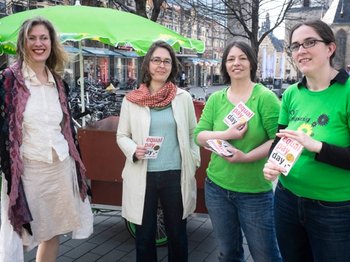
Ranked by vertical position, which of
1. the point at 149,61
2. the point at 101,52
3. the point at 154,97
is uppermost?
the point at 101,52

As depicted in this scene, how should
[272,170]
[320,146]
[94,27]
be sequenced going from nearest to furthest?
[320,146] < [272,170] < [94,27]

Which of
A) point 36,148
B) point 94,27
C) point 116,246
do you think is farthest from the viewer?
point 116,246

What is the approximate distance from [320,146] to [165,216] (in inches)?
56.6

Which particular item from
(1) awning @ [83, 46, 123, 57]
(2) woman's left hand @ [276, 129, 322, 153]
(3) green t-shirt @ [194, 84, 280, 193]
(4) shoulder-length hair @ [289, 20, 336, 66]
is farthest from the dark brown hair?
(1) awning @ [83, 46, 123, 57]

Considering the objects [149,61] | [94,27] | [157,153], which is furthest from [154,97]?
[94,27]

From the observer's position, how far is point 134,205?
2.77m

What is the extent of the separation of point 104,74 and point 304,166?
3106cm

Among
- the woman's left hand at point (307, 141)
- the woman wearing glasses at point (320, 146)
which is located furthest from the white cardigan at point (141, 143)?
the woman's left hand at point (307, 141)

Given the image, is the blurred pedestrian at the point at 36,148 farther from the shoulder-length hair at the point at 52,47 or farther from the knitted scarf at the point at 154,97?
the knitted scarf at the point at 154,97

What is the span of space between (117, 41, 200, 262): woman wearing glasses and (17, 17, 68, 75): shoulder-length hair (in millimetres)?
584

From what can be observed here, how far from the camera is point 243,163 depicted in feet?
7.64

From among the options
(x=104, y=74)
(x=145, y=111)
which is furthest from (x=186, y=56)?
(x=145, y=111)

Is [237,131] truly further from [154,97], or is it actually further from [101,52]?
[101,52]

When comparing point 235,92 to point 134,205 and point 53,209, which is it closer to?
point 134,205
